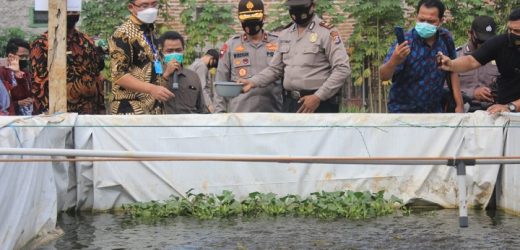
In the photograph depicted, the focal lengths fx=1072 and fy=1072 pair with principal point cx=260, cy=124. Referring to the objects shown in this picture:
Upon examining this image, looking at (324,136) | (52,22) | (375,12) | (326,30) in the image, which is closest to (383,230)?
(324,136)

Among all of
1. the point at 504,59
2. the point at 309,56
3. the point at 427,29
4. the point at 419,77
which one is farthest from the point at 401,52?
the point at 309,56

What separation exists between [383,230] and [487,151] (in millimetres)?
1328

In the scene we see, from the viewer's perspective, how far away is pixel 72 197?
882 cm

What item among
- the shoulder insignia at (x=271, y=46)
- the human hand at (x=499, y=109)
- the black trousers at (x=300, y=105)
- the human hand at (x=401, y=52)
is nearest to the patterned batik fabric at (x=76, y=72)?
the shoulder insignia at (x=271, y=46)

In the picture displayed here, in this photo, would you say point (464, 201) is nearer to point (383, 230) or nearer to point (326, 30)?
point (383, 230)

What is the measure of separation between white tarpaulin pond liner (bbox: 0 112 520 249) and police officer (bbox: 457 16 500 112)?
42.9 inches

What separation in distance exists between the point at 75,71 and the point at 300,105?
2.00 metres

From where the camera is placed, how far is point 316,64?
366 inches

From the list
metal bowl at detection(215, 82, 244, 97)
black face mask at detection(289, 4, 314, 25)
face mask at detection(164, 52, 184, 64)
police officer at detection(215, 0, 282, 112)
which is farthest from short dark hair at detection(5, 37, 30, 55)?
black face mask at detection(289, 4, 314, 25)

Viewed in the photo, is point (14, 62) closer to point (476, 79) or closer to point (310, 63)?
point (310, 63)

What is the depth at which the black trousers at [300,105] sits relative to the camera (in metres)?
9.40

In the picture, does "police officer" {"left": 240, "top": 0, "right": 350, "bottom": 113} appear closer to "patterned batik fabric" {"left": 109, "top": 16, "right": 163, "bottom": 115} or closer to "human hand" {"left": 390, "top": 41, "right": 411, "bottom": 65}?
"human hand" {"left": 390, "top": 41, "right": 411, "bottom": 65}

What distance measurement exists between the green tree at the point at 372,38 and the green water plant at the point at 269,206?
33.4 ft

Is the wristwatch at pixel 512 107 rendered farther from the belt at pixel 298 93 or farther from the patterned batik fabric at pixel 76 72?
the patterned batik fabric at pixel 76 72
